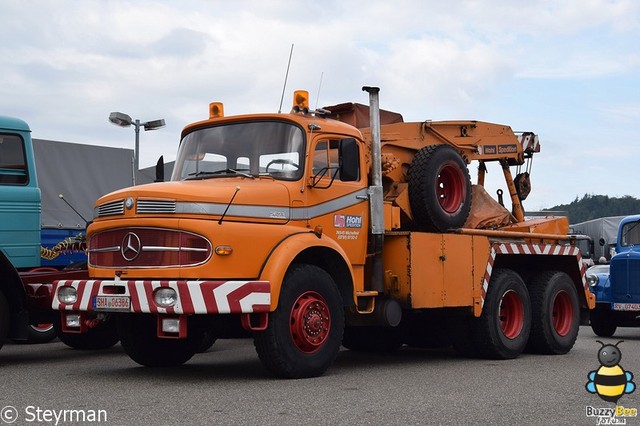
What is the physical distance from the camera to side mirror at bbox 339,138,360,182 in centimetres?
1021

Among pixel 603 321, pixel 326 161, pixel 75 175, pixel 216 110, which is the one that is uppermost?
pixel 216 110

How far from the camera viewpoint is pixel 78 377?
970 centimetres

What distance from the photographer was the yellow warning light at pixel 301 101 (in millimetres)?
10438

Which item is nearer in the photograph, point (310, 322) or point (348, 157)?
A: point (310, 322)

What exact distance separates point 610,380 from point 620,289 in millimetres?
9509

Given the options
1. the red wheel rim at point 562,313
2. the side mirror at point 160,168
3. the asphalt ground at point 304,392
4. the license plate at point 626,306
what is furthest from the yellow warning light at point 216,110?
the license plate at point 626,306

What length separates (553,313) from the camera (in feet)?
45.4

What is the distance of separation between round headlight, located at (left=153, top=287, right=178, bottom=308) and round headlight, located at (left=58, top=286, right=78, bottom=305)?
4.02 feet

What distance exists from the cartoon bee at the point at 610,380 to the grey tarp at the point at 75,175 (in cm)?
946

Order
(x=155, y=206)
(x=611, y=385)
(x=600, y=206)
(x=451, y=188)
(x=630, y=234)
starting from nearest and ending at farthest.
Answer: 1. (x=611, y=385)
2. (x=155, y=206)
3. (x=451, y=188)
4. (x=630, y=234)
5. (x=600, y=206)

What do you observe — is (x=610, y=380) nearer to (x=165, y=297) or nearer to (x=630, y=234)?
(x=165, y=297)

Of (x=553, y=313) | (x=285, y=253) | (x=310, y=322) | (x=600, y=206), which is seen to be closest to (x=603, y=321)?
(x=553, y=313)

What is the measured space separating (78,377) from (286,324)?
2233 mm

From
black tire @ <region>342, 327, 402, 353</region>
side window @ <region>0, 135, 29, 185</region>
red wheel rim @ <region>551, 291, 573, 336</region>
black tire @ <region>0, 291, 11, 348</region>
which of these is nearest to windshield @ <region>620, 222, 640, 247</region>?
red wheel rim @ <region>551, 291, 573, 336</region>
